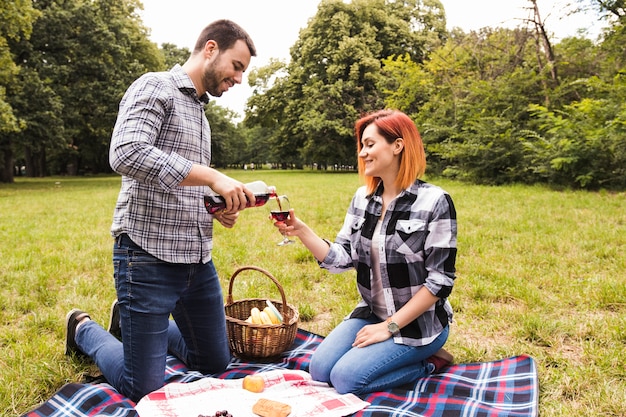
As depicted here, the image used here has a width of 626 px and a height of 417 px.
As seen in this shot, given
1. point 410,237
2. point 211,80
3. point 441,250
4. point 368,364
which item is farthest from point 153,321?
point 441,250

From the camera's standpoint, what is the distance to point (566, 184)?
12242mm

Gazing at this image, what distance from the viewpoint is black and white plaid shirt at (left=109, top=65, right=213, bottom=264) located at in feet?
7.75

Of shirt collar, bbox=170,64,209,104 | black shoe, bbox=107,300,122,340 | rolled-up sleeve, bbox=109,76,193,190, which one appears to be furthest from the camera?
black shoe, bbox=107,300,122,340

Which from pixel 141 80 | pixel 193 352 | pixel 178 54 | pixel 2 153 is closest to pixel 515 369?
pixel 193 352

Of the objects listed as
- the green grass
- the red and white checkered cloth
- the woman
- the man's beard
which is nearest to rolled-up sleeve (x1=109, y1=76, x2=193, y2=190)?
the man's beard

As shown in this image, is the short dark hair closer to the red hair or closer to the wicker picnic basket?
the red hair

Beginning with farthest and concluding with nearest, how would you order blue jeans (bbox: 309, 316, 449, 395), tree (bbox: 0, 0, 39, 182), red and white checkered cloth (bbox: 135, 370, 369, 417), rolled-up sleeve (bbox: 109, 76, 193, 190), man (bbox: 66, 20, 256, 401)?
tree (bbox: 0, 0, 39, 182) < blue jeans (bbox: 309, 316, 449, 395) < red and white checkered cloth (bbox: 135, 370, 369, 417) < man (bbox: 66, 20, 256, 401) < rolled-up sleeve (bbox: 109, 76, 193, 190)

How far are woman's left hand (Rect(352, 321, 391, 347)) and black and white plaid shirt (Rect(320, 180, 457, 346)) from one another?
85 millimetres

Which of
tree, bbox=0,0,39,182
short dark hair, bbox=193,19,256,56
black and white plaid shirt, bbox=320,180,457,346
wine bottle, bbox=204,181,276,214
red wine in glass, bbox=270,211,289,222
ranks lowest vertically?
black and white plaid shirt, bbox=320,180,457,346

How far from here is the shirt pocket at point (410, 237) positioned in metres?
3.00

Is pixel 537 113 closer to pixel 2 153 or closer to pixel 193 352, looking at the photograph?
pixel 193 352

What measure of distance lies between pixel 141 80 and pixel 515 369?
9.44ft

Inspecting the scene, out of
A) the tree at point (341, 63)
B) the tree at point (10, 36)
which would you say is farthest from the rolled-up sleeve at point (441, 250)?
the tree at point (341, 63)

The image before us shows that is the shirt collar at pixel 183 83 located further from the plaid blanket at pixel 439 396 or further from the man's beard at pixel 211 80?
the plaid blanket at pixel 439 396
